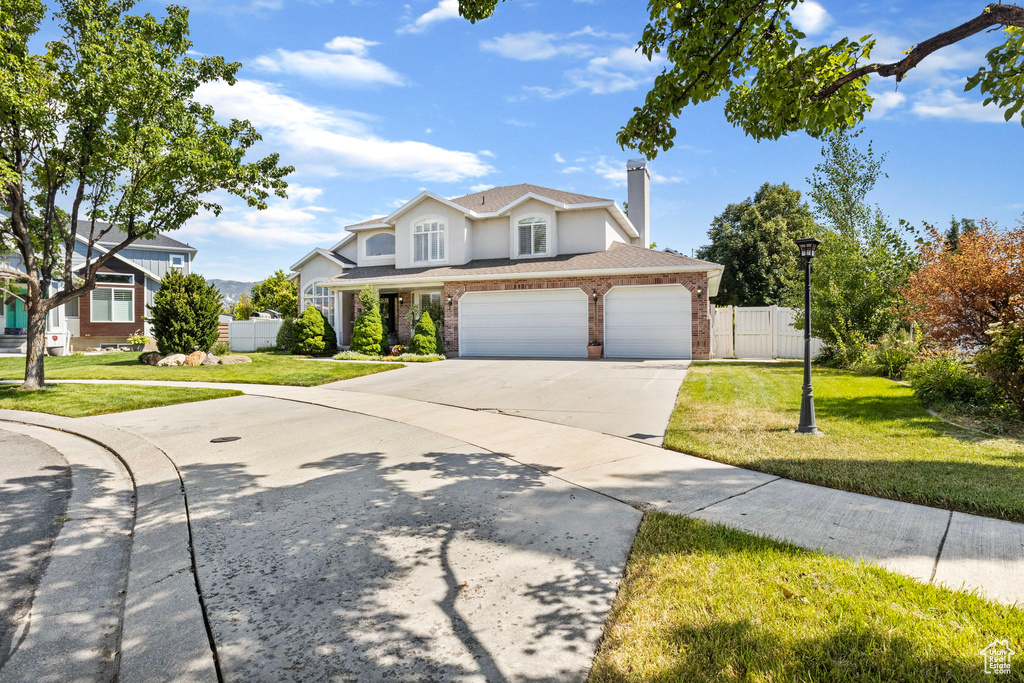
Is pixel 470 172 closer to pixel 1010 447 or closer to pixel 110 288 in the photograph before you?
pixel 110 288

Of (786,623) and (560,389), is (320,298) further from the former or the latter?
(786,623)

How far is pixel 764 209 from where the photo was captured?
Answer: 33.1m

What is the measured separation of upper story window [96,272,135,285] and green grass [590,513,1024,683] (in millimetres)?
32819

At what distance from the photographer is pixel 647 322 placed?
61.6ft

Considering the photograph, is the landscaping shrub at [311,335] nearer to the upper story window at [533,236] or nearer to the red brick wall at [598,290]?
the red brick wall at [598,290]

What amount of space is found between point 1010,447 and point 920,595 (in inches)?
188

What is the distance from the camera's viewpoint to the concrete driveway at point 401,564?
96.7 inches

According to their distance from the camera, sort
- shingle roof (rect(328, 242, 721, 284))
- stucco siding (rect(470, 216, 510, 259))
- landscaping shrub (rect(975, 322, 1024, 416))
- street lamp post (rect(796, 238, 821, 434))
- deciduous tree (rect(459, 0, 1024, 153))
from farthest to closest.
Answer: stucco siding (rect(470, 216, 510, 259))
shingle roof (rect(328, 242, 721, 284))
landscaping shrub (rect(975, 322, 1024, 416))
street lamp post (rect(796, 238, 821, 434))
deciduous tree (rect(459, 0, 1024, 153))

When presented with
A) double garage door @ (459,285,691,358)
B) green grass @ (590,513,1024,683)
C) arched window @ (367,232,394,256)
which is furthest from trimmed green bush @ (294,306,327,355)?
green grass @ (590,513,1024,683)

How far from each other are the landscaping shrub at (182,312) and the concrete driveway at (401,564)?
44.5 feet

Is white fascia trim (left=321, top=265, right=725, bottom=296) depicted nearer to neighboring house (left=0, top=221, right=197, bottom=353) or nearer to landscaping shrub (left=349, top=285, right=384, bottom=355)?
landscaping shrub (left=349, top=285, right=384, bottom=355)

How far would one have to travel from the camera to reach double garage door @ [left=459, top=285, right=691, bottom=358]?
18.5m

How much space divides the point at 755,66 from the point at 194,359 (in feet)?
57.4

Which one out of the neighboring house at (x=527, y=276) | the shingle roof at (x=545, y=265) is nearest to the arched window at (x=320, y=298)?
the neighboring house at (x=527, y=276)
